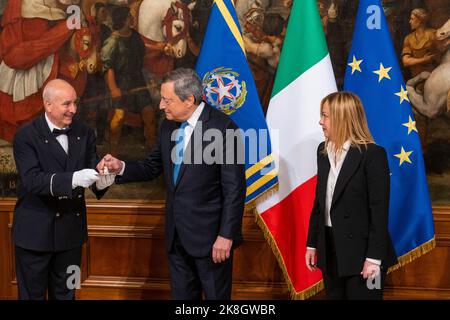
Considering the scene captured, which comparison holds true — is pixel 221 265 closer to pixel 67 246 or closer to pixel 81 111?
pixel 67 246

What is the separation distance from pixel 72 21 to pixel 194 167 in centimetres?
213

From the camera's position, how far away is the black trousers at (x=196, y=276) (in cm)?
351

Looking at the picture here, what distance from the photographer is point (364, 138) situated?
3154mm

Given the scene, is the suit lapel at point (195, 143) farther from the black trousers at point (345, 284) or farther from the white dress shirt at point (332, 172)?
the black trousers at point (345, 284)

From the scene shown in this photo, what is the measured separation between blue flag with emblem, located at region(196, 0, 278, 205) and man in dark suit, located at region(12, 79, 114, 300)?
3.56ft

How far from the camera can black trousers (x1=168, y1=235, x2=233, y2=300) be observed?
138 inches

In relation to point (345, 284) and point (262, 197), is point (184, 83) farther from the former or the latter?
point (345, 284)

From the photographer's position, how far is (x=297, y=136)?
4.21 metres

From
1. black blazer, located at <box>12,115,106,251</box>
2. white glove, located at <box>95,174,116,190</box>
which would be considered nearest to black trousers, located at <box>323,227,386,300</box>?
white glove, located at <box>95,174,116,190</box>

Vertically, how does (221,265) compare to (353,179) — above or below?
below

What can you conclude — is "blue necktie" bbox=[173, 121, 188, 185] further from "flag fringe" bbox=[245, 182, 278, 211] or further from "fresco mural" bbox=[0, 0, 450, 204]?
"fresco mural" bbox=[0, 0, 450, 204]

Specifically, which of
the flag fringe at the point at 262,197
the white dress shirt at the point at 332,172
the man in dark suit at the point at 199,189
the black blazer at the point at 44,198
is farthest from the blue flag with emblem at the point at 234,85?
the black blazer at the point at 44,198

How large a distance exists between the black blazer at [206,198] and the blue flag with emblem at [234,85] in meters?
0.71

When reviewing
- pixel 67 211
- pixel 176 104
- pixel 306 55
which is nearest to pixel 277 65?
pixel 306 55
